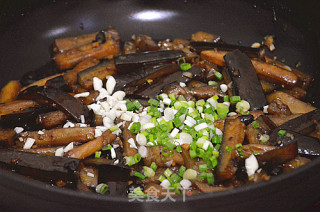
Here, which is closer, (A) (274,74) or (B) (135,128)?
(B) (135,128)

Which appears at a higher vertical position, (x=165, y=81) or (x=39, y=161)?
(x=165, y=81)

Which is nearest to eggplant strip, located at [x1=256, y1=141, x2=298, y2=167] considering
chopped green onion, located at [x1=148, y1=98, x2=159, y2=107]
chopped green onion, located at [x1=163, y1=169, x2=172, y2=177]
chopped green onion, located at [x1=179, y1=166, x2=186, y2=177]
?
chopped green onion, located at [x1=179, y1=166, x2=186, y2=177]

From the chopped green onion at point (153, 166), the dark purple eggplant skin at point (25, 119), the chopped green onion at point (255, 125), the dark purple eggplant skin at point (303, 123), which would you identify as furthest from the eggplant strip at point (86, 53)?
the dark purple eggplant skin at point (303, 123)

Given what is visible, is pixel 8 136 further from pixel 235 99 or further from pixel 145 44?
pixel 235 99

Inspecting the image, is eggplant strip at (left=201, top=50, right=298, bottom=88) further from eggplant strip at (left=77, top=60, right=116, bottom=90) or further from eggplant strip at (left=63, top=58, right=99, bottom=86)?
eggplant strip at (left=63, top=58, right=99, bottom=86)

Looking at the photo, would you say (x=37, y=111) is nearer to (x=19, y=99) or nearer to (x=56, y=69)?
(x=19, y=99)

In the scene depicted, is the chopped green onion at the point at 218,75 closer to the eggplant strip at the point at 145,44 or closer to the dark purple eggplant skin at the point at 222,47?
the dark purple eggplant skin at the point at 222,47

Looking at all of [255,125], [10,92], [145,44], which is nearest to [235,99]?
[255,125]
